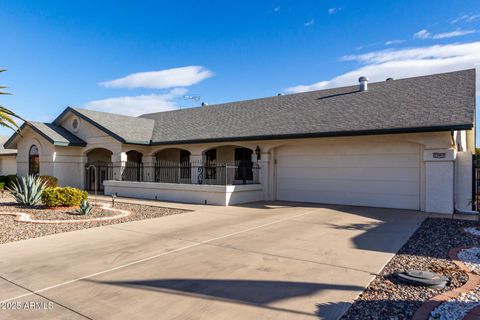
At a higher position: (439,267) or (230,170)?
(230,170)

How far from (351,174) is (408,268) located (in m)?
9.21

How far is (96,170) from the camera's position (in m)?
23.3

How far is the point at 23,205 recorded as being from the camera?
14.3 metres

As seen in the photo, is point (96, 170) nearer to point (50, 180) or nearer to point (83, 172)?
point (83, 172)

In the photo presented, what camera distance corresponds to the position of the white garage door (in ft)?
44.7


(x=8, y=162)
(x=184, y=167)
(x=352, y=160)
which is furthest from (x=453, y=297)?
(x=8, y=162)

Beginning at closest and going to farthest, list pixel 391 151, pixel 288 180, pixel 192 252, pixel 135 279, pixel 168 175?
pixel 135 279 → pixel 192 252 → pixel 391 151 → pixel 288 180 → pixel 168 175

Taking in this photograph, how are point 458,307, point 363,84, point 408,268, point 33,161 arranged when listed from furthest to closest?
point 33,161, point 363,84, point 408,268, point 458,307

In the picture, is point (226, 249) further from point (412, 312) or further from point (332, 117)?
point (332, 117)

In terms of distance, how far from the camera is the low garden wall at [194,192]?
1513 cm

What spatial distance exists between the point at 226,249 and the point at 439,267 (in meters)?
4.07

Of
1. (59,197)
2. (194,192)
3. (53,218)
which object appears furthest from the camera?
(194,192)

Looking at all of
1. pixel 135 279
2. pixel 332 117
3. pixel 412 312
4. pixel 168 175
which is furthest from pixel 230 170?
pixel 412 312

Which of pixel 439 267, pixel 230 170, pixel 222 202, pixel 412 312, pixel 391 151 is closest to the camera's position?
pixel 412 312
